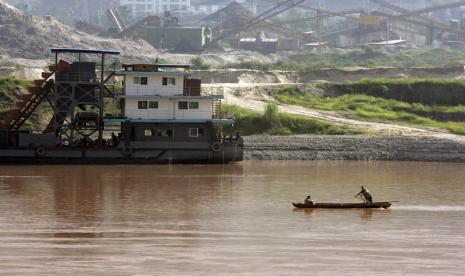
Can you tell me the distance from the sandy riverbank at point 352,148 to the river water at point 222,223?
662cm

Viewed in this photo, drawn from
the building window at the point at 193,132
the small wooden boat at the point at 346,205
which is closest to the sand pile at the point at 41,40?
the building window at the point at 193,132

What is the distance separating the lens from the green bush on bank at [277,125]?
70438 mm

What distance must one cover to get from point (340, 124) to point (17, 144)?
877 inches

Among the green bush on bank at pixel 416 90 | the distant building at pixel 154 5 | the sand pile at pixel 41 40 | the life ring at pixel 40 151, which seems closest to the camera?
the life ring at pixel 40 151

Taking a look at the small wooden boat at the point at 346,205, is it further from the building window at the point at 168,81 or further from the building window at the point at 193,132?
the building window at the point at 168,81

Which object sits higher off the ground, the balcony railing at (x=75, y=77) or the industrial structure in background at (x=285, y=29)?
the industrial structure in background at (x=285, y=29)

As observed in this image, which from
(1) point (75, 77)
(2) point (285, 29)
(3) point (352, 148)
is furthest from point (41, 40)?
(3) point (352, 148)

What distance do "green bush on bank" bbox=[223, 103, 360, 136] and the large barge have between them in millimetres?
8421

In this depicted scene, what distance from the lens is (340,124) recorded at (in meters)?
72.1

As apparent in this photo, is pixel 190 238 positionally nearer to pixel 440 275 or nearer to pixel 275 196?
pixel 440 275

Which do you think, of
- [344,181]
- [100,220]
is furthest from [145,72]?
[100,220]

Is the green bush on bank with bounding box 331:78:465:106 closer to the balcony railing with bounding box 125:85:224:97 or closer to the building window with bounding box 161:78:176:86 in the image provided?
the balcony railing with bounding box 125:85:224:97

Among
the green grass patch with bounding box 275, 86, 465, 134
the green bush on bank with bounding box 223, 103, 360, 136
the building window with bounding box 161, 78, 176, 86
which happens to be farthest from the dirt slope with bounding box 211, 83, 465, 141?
the building window with bounding box 161, 78, 176, 86

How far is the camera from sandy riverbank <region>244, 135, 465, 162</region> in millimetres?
66000
